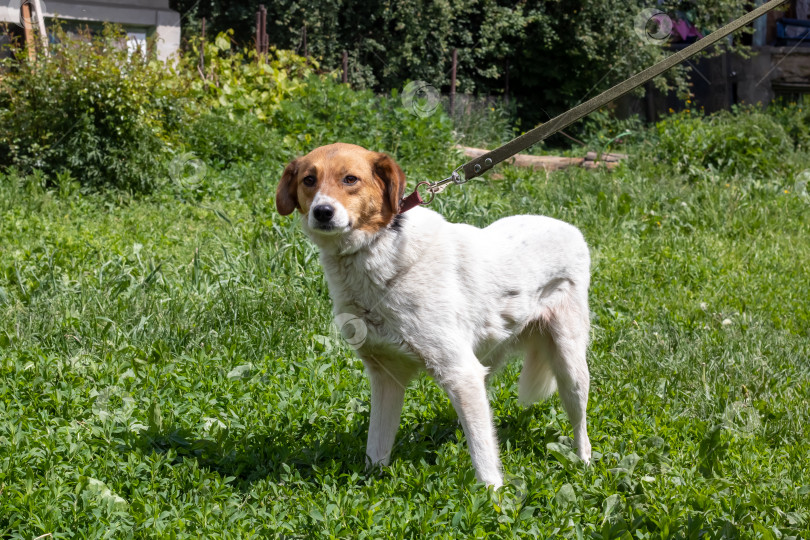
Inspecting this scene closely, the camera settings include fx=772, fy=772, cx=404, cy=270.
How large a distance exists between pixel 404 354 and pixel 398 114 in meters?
7.48

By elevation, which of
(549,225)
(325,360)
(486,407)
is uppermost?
(549,225)

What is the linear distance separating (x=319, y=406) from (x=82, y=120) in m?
5.47

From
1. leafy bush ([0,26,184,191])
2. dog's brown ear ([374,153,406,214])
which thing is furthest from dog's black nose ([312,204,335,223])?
leafy bush ([0,26,184,191])

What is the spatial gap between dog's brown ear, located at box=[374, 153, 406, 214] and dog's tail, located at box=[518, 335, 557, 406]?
3.47 feet

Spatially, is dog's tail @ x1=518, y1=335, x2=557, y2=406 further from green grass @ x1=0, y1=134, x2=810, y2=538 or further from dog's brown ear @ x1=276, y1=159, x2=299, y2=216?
dog's brown ear @ x1=276, y1=159, x2=299, y2=216

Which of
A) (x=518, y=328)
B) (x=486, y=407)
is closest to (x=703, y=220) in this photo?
(x=518, y=328)

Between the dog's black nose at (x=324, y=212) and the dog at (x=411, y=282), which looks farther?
the dog at (x=411, y=282)

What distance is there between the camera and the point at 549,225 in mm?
3633

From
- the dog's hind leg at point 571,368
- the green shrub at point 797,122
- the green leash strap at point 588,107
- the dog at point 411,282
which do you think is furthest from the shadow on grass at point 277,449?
the green shrub at point 797,122

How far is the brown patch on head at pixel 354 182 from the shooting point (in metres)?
2.95

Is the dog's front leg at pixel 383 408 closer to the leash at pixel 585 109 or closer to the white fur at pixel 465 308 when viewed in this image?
the white fur at pixel 465 308

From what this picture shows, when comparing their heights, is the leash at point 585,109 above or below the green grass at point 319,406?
above

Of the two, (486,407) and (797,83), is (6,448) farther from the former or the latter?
(797,83)

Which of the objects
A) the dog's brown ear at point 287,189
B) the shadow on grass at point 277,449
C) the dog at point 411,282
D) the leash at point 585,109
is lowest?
the shadow on grass at point 277,449
